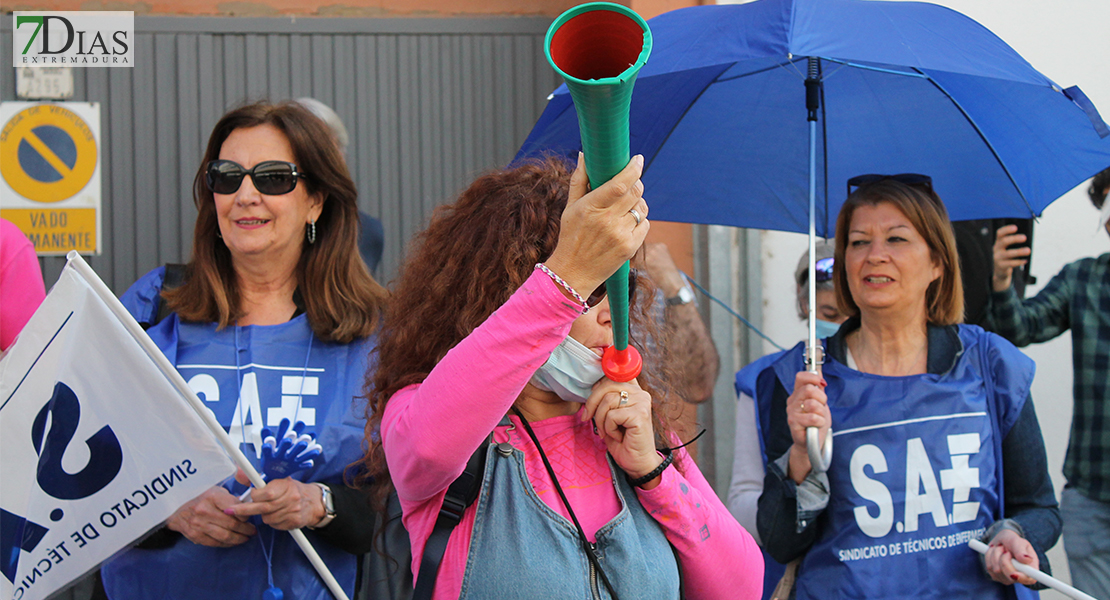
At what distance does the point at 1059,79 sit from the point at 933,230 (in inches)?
90.9

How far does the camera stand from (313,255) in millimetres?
2756

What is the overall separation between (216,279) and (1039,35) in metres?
3.89

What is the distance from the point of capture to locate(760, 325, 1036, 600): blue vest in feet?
8.11

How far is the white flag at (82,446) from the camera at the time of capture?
2039 millimetres

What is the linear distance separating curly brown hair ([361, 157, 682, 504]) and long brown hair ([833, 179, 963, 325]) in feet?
4.26

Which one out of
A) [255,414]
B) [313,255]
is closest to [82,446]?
[255,414]

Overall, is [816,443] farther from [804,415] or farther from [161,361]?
[161,361]

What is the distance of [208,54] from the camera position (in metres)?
4.58

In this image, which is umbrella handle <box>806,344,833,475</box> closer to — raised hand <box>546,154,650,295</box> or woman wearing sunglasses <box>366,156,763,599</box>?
woman wearing sunglasses <box>366,156,763,599</box>

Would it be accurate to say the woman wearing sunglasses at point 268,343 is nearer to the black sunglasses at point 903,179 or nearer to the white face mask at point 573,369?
the white face mask at point 573,369

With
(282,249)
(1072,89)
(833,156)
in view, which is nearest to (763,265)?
(833,156)

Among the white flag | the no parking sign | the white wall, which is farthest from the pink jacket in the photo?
the white wall

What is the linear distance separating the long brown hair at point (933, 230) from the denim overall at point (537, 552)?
160 centimetres

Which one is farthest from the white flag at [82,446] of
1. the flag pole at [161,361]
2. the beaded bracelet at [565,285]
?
the beaded bracelet at [565,285]
